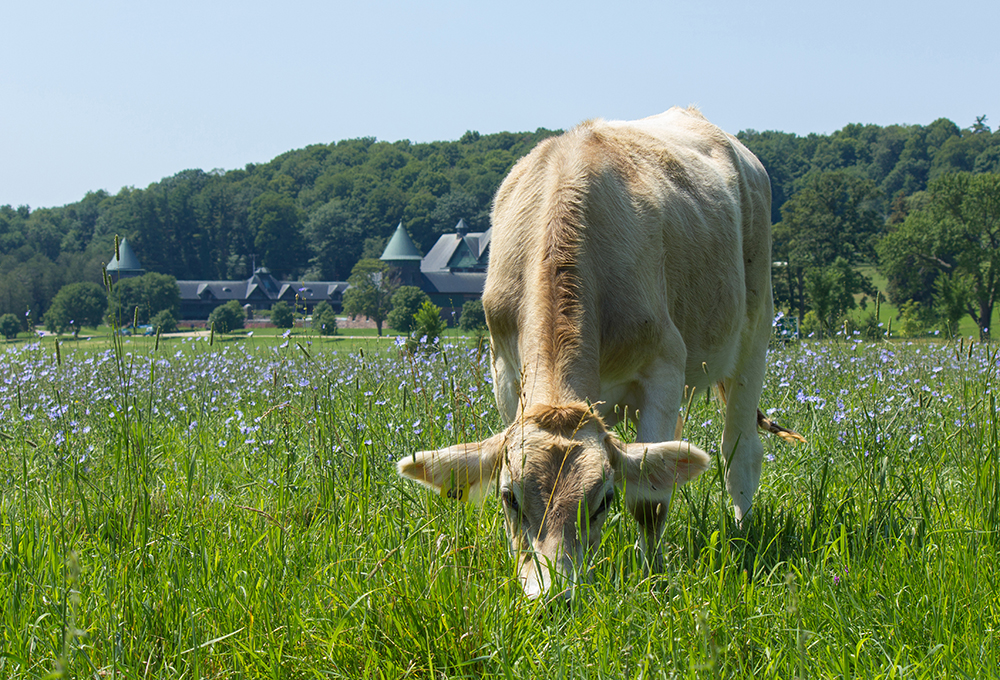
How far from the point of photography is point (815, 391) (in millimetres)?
6238

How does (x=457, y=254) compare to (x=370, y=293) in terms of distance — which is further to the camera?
(x=457, y=254)

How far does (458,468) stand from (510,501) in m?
0.25

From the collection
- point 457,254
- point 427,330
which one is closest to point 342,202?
point 457,254

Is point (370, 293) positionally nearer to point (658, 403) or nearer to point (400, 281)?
point (400, 281)

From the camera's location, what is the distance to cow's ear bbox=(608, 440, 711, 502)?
2.68m

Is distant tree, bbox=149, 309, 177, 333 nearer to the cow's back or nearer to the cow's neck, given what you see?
the cow's back

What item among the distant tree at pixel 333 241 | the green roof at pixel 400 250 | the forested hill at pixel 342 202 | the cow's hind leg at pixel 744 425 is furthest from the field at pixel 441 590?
the distant tree at pixel 333 241

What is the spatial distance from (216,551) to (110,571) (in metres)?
0.36

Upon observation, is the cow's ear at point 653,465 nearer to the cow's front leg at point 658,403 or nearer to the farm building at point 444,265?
the cow's front leg at point 658,403

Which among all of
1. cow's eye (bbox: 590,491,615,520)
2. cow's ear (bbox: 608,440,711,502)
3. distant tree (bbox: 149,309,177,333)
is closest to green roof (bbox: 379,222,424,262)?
distant tree (bbox: 149,309,177,333)

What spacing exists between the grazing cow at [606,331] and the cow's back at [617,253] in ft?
0.03

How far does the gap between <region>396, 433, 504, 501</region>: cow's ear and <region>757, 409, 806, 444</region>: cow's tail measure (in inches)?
92.4

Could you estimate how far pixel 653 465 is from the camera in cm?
275

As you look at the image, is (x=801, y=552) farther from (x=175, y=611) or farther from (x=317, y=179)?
(x=317, y=179)
